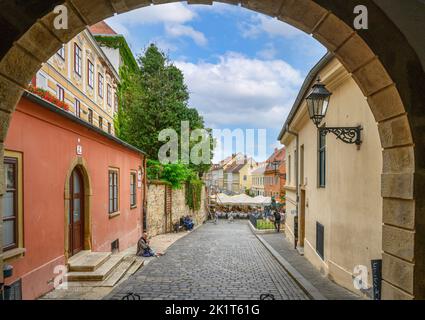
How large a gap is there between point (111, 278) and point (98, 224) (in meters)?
3.09

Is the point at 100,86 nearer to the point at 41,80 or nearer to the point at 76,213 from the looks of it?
the point at 41,80

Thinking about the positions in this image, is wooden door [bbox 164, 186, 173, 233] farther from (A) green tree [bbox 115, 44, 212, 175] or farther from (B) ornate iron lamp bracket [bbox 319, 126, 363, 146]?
(B) ornate iron lamp bracket [bbox 319, 126, 363, 146]

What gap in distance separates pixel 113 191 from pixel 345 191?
8758 mm

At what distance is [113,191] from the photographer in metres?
12.7

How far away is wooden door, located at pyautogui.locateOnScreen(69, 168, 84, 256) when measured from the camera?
9055mm

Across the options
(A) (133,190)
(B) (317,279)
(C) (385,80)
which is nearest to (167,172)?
(A) (133,190)

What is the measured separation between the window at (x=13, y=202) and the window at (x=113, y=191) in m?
6.25

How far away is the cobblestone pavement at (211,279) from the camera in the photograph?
685 cm

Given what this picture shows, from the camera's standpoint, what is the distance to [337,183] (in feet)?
26.3

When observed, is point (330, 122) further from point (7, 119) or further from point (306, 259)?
point (7, 119)

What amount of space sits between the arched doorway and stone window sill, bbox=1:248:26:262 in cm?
309

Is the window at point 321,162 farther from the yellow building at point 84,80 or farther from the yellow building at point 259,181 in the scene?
the yellow building at point 259,181

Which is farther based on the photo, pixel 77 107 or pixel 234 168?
pixel 234 168

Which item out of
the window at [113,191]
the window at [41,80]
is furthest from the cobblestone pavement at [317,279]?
the window at [41,80]
